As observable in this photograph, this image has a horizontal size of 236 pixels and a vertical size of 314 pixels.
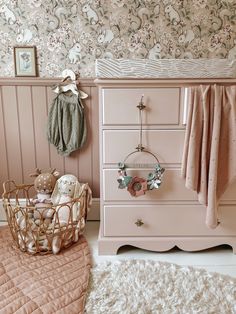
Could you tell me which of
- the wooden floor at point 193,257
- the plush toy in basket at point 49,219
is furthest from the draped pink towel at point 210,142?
the plush toy in basket at point 49,219

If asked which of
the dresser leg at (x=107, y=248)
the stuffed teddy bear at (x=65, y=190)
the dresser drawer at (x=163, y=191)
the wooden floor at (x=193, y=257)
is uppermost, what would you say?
the dresser drawer at (x=163, y=191)

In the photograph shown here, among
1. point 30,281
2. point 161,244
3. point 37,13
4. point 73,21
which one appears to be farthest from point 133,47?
point 30,281

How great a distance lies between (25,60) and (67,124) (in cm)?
52

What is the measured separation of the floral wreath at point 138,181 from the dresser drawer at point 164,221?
0.41 ft

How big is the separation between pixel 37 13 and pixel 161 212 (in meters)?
1.52

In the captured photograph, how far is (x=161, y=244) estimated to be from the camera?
6.12ft

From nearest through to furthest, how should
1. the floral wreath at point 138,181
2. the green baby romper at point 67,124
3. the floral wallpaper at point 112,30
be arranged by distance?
the floral wreath at point 138,181 → the floral wallpaper at point 112,30 → the green baby romper at point 67,124

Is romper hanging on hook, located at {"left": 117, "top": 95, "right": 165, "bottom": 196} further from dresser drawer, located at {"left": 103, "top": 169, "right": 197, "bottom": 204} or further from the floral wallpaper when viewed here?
A: the floral wallpaper

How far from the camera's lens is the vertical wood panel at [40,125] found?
2168 mm

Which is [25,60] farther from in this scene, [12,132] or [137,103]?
[137,103]

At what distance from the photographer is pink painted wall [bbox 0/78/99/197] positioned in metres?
2.15

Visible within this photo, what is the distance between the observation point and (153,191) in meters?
1.79

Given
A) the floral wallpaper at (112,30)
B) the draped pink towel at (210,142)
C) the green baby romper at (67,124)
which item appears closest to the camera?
the draped pink towel at (210,142)

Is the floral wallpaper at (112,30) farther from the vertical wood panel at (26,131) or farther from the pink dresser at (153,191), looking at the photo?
the pink dresser at (153,191)
